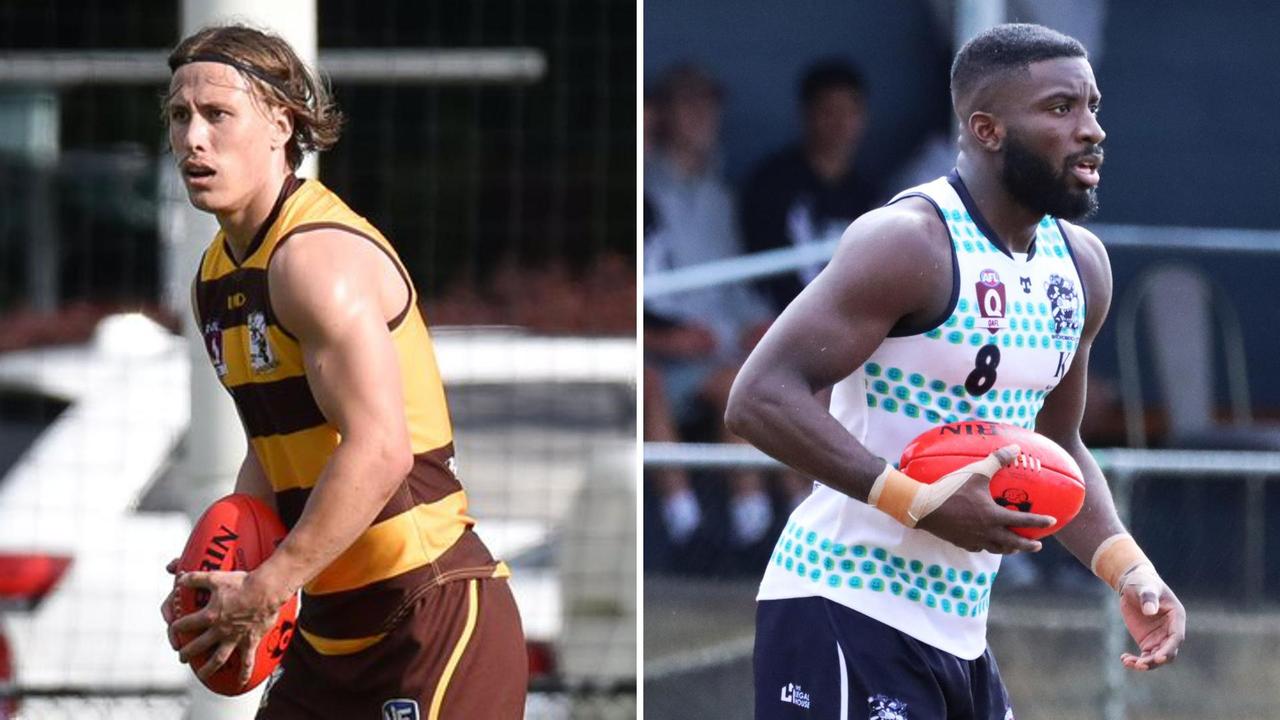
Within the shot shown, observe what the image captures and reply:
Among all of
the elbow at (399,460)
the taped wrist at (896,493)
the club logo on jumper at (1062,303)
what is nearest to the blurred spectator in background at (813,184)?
the club logo on jumper at (1062,303)

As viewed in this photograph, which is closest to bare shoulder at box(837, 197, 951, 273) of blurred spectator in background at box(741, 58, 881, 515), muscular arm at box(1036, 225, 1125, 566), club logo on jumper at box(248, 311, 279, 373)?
muscular arm at box(1036, 225, 1125, 566)

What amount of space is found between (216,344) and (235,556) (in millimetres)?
485

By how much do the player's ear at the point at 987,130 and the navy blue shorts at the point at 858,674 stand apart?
1.05m

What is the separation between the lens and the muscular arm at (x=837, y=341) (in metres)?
4.26

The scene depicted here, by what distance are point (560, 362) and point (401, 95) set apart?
10.1 m

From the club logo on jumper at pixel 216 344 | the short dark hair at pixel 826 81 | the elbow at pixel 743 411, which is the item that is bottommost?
the elbow at pixel 743 411

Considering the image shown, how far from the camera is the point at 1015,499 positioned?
423 centimetres

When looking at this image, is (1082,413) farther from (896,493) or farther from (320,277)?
(320,277)

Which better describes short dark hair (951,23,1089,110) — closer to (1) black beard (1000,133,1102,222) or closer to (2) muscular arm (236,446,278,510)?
(1) black beard (1000,133,1102,222)

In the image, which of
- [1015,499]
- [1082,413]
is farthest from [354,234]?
[1082,413]

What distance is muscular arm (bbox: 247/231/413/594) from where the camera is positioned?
411 cm

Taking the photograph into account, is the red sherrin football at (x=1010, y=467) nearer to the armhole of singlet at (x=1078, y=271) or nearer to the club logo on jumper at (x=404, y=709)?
the armhole of singlet at (x=1078, y=271)

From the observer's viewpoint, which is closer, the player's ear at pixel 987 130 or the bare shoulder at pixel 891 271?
the bare shoulder at pixel 891 271

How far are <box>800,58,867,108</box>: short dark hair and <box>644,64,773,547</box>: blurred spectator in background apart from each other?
0.54 m
